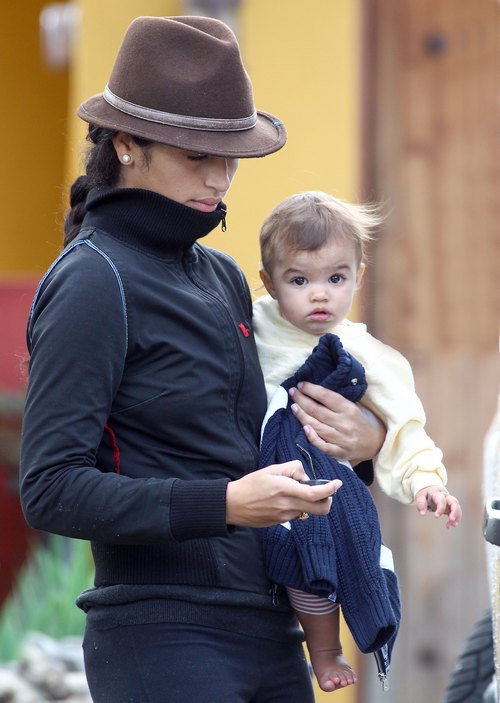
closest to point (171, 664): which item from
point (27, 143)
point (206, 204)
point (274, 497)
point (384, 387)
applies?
point (274, 497)

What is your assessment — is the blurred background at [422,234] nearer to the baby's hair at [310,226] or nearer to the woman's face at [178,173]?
the baby's hair at [310,226]

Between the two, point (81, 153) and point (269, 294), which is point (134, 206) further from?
point (269, 294)

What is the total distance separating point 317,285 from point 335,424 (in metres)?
0.28

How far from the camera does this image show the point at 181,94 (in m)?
2.24

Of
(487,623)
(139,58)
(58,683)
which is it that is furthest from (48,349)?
(58,683)

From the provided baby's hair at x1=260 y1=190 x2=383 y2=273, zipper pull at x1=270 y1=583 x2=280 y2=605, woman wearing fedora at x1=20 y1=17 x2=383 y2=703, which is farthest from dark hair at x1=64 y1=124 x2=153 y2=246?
zipper pull at x1=270 y1=583 x2=280 y2=605

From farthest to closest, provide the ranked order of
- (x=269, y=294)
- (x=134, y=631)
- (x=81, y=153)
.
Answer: (x=269, y=294) < (x=81, y=153) < (x=134, y=631)

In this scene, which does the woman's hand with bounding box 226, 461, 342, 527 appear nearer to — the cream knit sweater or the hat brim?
the cream knit sweater

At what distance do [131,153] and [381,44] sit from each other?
10.5ft

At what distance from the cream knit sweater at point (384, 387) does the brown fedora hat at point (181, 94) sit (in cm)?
42

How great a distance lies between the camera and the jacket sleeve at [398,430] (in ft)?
8.06

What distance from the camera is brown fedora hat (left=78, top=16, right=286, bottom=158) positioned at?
7.29 ft

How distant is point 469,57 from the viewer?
5.29 m

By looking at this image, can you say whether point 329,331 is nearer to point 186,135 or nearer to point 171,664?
point 186,135
